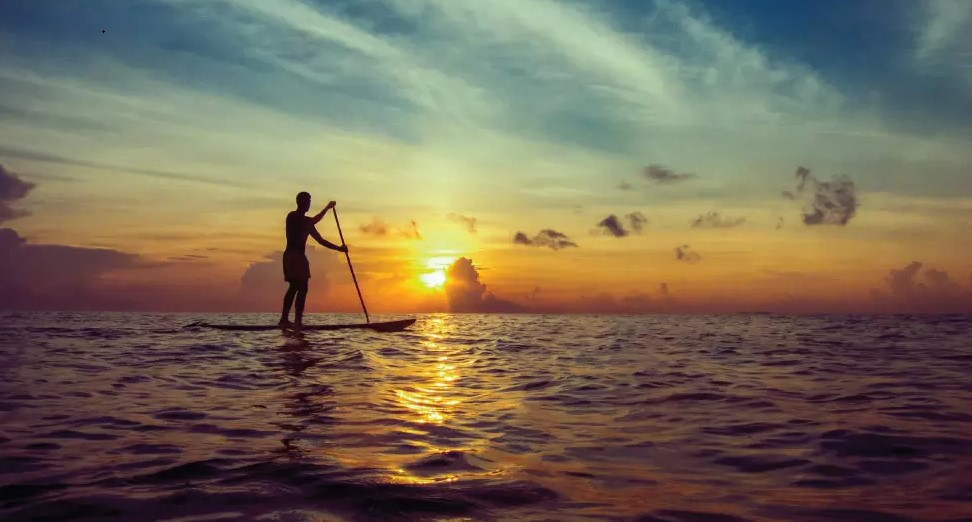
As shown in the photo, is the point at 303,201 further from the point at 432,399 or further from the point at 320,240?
the point at 432,399

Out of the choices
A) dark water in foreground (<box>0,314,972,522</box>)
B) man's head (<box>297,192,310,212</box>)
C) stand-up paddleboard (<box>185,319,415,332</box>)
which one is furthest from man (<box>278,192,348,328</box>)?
dark water in foreground (<box>0,314,972,522</box>)

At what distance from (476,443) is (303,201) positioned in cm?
1372

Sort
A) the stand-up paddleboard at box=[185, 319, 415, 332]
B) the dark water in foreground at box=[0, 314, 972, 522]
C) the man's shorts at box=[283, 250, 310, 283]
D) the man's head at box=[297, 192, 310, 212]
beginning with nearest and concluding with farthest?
the dark water in foreground at box=[0, 314, 972, 522] → the man's head at box=[297, 192, 310, 212] → the man's shorts at box=[283, 250, 310, 283] → the stand-up paddleboard at box=[185, 319, 415, 332]

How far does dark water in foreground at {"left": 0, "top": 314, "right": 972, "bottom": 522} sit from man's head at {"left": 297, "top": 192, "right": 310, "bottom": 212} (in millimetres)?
7718

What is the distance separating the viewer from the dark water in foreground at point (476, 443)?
3.56 metres

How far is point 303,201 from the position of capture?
17.7 metres

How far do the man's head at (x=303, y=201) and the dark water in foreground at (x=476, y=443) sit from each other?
7718 mm

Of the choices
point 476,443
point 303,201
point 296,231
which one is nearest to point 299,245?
point 296,231

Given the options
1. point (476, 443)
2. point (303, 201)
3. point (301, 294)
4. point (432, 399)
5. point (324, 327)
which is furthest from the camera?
point (324, 327)

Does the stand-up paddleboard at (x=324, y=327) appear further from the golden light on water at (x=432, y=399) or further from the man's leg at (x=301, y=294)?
the golden light on water at (x=432, y=399)

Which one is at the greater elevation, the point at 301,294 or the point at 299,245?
the point at 299,245

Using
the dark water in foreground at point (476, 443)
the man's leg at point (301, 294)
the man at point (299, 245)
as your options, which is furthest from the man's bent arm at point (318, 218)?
the dark water in foreground at point (476, 443)

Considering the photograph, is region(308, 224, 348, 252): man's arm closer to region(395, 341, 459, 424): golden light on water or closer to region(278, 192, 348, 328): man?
region(278, 192, 348, 328): man

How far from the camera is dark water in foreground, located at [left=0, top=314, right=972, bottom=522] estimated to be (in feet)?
11.7
